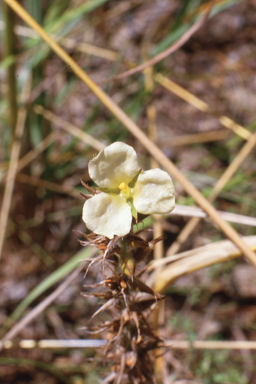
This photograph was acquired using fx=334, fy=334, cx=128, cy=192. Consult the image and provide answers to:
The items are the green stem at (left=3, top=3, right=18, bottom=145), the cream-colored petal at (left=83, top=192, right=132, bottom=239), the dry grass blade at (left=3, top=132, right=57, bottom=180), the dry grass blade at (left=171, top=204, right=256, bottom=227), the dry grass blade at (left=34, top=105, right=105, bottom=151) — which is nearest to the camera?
the cream-colored petal at (left=83, top=192, right=132, bottom=239)

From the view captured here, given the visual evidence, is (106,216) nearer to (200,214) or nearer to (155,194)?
(155,194)

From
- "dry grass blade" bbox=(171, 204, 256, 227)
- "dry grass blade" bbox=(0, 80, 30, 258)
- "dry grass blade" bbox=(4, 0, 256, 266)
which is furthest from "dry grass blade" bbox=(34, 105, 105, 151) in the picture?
"dry grass blade" bbox=(171, 204, 256, 227)

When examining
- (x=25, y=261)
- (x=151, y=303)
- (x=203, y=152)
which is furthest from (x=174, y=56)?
(x=151, y=303)

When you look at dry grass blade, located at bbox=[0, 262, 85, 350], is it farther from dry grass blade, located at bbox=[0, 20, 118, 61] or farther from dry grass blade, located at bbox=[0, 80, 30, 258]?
dry grass blade, located at bbox=[0, 20, 118, 61]

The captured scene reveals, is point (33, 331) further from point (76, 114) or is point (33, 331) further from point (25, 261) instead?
point (76, 114)

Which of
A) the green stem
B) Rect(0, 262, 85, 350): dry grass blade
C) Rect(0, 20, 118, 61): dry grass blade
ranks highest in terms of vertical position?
Rect(0, 20, 118, 61): dry grass blade

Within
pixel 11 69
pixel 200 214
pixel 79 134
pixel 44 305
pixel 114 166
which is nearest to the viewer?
pixel 114 166

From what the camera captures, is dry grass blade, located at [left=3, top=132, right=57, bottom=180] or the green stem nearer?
the green stem

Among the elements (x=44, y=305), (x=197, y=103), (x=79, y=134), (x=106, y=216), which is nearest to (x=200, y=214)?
(x=106, y=216)
